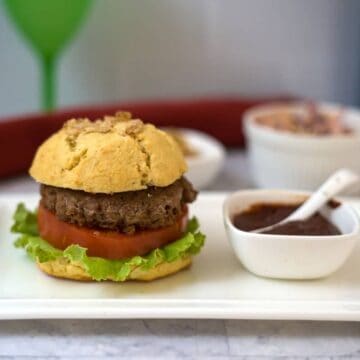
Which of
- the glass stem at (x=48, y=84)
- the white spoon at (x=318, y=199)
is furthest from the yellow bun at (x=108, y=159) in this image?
the glass stem at (x=48, y=84)

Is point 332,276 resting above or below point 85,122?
below

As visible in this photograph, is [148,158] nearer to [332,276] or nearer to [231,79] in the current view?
[332,276]

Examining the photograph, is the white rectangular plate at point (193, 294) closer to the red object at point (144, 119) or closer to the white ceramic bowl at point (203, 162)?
the white ceramic bowl at point (203, 162)

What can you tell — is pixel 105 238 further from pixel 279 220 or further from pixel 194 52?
pixel 194 52

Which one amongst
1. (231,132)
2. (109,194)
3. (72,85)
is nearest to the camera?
(109,194)

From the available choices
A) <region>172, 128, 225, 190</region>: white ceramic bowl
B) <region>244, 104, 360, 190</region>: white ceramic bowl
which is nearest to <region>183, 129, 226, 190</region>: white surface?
<region>172, 128, 225, 190</region>: white ceramic bowl

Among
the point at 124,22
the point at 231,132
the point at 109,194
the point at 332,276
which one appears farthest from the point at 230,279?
the point at 124,22

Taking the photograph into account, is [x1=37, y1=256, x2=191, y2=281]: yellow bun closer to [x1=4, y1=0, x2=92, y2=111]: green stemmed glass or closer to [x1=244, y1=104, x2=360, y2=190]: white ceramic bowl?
[x1=244, y1=104, x2=360, y2=190]: white ceramic bowl

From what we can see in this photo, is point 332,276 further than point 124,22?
No
